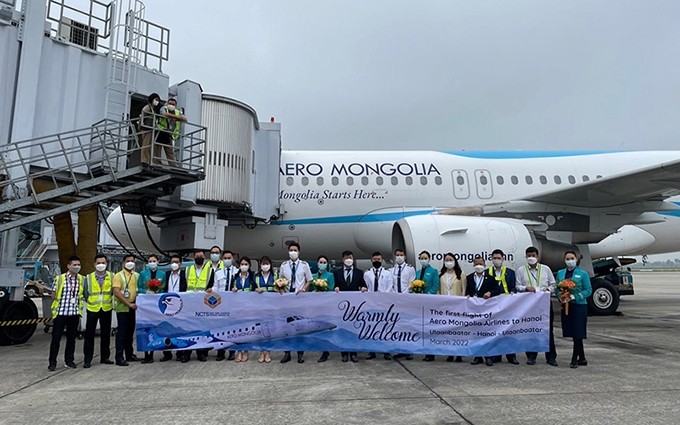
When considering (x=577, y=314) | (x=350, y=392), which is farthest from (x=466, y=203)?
(x=350, y=392)

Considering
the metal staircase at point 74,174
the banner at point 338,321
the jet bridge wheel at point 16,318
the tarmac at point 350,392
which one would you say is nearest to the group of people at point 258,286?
the banner at point 338,321

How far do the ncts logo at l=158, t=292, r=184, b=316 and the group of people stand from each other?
20 cm

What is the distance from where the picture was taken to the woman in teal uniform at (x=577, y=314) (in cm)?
670

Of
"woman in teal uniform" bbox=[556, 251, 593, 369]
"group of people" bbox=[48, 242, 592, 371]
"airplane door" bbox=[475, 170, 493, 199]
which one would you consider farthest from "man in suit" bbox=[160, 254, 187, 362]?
"airplane door" bbox=[475, 170, 493, 199]

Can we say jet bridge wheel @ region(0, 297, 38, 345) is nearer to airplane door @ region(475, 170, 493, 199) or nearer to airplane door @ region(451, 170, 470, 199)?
airplane door @ region(451, 170, 470, 199)

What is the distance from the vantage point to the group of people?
22.7 feet

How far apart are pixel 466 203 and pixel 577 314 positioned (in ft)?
21.9

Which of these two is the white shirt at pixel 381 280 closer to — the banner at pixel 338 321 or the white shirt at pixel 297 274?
the banner at pixel 338 321

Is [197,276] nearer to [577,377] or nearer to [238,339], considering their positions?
[238,339]

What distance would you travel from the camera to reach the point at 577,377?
6.03m

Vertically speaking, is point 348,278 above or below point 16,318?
above

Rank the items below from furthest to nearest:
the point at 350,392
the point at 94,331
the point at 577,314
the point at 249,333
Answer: the point at 249,333 < the point at 94,331 < the point at 577,314 < the point at 350,392

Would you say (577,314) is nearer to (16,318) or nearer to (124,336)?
(124,336)

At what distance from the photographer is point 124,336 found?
23.7 feet
